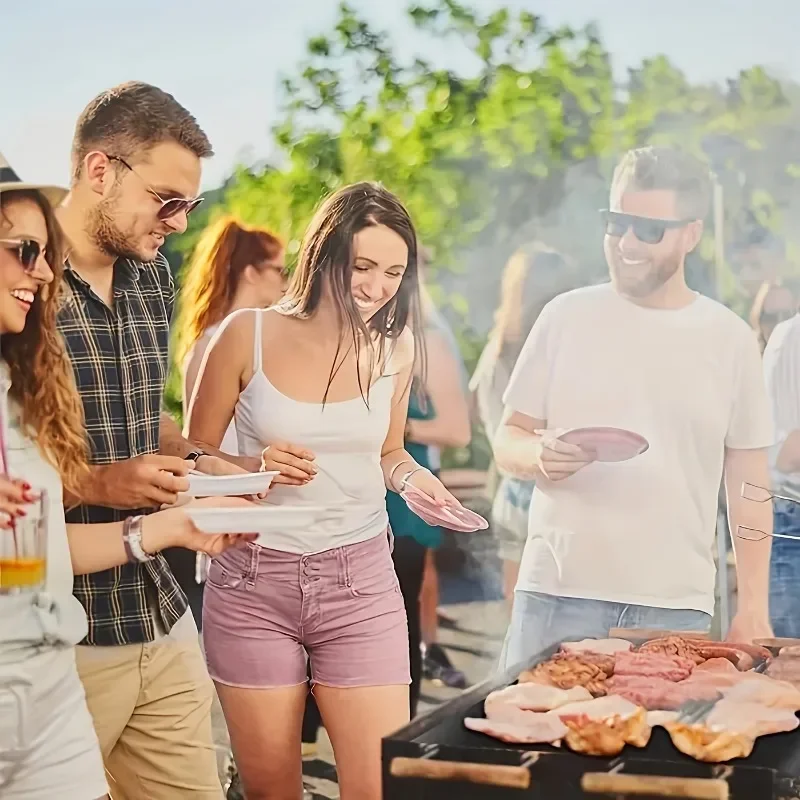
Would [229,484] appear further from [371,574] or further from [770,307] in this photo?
[770,307]

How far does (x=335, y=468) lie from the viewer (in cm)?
235

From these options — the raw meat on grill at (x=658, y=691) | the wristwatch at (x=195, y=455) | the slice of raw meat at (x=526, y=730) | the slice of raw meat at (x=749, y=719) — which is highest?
the wristwatch at (x=195, y=455)

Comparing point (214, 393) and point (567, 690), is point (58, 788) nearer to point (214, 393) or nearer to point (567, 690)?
point (214, 393)

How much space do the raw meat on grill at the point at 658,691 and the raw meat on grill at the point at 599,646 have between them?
9 cm

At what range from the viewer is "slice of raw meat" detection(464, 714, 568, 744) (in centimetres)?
203

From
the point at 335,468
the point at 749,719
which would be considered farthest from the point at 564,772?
the point at 335,468

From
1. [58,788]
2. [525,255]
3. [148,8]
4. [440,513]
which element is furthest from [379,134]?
[58,788]

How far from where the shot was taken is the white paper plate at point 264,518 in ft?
7.69

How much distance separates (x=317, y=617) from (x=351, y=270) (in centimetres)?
70

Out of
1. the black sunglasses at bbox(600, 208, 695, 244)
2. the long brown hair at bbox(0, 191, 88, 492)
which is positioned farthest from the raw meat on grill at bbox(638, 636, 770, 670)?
the long brown hair at bbox(0, 191, 88, 492)

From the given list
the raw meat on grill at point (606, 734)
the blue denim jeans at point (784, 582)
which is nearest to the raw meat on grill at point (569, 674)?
the raw meat on grill at point (606, 734)

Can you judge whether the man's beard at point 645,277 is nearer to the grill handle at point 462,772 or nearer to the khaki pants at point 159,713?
the grill handle at point 462,772

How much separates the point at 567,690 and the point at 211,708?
30.2 inches

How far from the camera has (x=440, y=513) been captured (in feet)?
7.73
